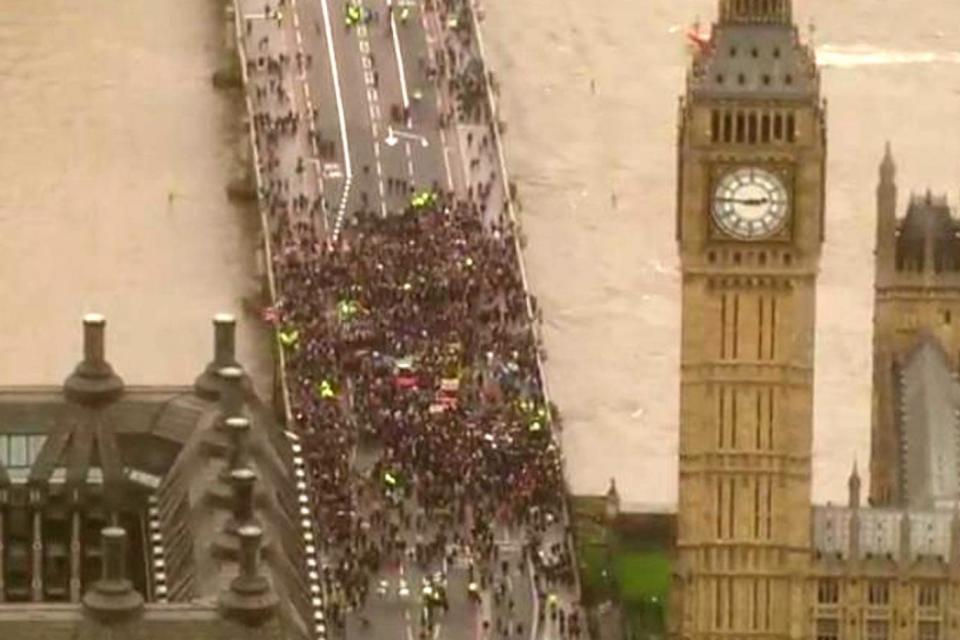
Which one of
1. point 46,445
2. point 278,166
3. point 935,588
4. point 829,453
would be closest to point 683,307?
point 935,588

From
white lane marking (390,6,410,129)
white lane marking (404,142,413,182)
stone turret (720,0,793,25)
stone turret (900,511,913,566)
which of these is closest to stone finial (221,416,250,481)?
stone turret (720,0,793,25)

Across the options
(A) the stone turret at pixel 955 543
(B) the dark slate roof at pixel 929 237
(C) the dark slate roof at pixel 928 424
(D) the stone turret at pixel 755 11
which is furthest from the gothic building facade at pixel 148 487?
(B) the dark slate roof at pixel 929 237

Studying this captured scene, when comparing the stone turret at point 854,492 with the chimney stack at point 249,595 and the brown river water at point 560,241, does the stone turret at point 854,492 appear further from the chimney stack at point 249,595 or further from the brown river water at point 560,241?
the chimney stack at point 249,595

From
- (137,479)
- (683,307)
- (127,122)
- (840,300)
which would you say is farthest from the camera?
(127,122)

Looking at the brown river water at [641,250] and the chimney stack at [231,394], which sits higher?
the brown river water at [641,250]

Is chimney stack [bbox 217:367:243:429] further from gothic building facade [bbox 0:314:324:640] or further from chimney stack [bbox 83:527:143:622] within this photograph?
chimney stack [bbox 83:527:143:622]

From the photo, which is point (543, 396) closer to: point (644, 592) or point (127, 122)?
point (644, 592)
